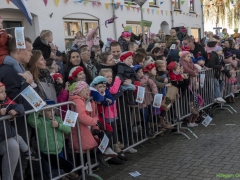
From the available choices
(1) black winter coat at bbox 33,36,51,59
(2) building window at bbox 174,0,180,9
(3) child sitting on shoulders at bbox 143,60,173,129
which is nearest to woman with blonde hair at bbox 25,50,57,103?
(1) black winter coat at bbox 33,36,51,59

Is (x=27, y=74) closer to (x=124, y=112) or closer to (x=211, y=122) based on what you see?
(x=124, y=112)

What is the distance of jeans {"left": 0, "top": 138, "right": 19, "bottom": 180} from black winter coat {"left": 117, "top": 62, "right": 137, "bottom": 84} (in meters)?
2.49

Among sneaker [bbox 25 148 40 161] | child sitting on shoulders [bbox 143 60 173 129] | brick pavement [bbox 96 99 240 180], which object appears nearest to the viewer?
sneaker [bbox 25 148 40 161]

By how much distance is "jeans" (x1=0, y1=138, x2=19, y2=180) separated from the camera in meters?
3.88

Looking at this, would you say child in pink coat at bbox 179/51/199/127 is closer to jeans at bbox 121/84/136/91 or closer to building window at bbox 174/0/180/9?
jeans at bbox 121/84/136/91

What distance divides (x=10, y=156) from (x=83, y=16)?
8856 mm

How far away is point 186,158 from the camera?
565cm

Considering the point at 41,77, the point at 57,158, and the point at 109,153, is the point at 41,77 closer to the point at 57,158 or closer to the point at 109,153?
the point at 57,158

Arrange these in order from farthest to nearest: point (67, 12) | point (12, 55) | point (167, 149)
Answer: point (67, 12)
point (167, 149)
point (12, 55)

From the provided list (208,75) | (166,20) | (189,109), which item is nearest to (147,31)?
(166,20)

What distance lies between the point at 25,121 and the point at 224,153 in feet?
11.0

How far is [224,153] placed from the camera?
5.75m

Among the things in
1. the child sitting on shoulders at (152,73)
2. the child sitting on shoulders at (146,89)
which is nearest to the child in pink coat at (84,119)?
the child sitting on shoulders at (146,89)

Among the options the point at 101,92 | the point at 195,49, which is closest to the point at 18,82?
the point at 101,92
